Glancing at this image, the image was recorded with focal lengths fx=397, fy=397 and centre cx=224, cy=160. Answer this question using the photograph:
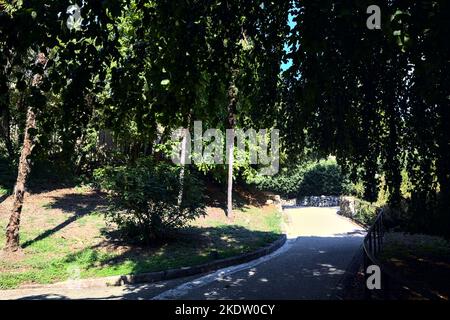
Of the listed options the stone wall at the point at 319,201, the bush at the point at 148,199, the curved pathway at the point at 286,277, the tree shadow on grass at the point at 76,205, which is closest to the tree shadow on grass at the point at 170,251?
the bush at the point at 148,199

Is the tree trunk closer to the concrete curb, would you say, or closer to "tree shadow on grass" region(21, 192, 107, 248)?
"tree shadow on grass" region(21, 192, 107, 248)

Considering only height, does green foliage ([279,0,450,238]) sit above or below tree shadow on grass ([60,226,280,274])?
above

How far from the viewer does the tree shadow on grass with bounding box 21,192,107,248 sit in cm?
1520

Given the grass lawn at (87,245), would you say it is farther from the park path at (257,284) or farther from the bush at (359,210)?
the bush at (359,210)

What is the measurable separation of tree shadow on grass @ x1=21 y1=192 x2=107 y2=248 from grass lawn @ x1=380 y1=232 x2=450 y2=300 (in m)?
10.1

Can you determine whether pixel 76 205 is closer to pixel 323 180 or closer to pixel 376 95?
pixel 376 95

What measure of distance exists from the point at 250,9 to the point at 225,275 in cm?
626

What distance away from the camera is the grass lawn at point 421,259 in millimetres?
7293

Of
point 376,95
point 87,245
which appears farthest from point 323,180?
point 376,95

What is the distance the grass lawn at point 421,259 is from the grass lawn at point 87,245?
4.47m

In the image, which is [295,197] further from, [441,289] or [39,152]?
[39,152]

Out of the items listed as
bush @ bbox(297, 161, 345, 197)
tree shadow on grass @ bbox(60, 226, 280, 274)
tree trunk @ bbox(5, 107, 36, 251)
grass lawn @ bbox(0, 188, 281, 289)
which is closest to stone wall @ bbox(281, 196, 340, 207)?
bush @ bbox(297, 161, 345, 197)

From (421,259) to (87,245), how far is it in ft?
31.9
